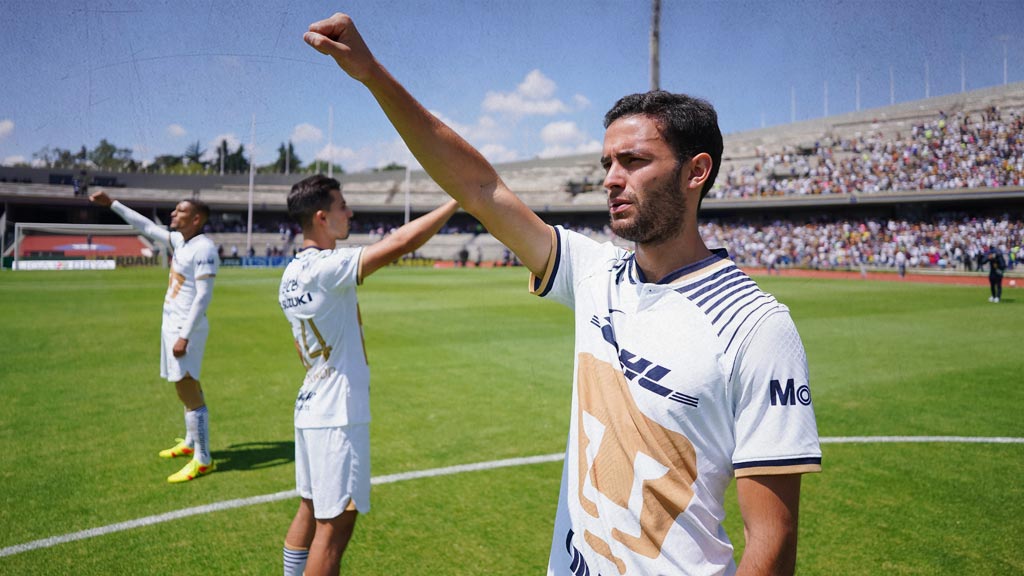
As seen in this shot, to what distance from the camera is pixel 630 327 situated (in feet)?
6.86

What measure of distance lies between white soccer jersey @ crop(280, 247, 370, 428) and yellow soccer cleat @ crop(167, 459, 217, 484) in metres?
3.01

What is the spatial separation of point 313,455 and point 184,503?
8.61 feet

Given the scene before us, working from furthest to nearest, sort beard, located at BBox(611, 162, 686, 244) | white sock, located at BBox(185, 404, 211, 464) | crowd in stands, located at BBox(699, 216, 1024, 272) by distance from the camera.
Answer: crowd in stands, located at BBox(699, 216, 1024, 272), white sock, located at BBox(185, 404, 211, 464), beard, located at BBox(611, 162, 686, 244)

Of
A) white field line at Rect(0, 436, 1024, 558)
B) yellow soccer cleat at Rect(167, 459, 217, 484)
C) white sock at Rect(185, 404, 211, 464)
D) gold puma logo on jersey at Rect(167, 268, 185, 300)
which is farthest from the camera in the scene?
gold puma logo on jersey at Rect(167, 268, 185, 300)

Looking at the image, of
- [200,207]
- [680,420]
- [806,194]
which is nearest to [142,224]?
[200,207]

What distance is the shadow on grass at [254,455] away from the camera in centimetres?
674

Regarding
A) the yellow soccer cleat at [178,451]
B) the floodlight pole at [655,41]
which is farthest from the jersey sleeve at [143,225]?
the floodlight pole at [655,41]

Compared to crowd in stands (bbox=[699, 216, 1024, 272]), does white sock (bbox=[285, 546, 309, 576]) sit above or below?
below

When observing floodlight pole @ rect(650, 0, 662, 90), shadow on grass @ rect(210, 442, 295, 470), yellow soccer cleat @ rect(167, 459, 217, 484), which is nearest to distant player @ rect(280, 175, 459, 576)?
floodlight pole @ rect(650, 0, 662, 90)

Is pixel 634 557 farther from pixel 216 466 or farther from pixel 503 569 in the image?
pixel 216 466

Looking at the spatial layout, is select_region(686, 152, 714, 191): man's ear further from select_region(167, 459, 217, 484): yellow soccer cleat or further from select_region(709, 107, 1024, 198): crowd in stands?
select_region(709, 107, 1024, 198): crowd in stands

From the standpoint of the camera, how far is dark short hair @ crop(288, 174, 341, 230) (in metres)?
4.12

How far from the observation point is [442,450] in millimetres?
7082

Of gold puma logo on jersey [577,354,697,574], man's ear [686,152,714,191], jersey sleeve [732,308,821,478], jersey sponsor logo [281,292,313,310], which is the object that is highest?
man's ear [686,152,714,191]
